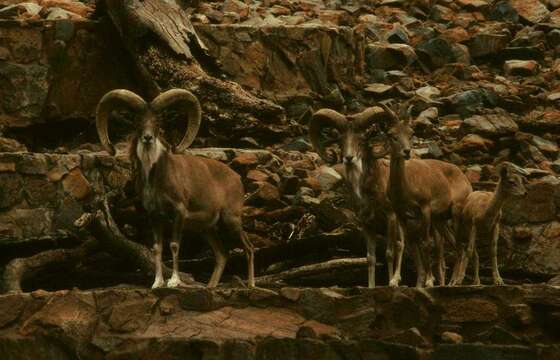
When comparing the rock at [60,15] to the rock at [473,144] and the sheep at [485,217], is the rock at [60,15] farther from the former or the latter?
the sheep at [485,217]

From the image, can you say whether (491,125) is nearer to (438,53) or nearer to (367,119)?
(438,53)

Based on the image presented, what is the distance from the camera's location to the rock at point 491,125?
25906 mm

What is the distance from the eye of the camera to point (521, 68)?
30.3 meters

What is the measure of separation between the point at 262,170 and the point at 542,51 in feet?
35.7

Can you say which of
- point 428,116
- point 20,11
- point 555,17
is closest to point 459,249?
point 428,116

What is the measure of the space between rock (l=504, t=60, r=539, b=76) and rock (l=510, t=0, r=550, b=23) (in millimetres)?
2949

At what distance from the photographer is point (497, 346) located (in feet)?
49.2

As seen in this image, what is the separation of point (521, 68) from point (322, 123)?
44.5ft

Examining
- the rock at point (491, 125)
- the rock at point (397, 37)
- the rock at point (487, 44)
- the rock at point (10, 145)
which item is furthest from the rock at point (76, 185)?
the rock at point (487, 44)

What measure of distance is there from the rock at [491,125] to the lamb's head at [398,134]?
913 centimetres

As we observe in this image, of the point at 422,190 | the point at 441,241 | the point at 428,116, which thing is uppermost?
the point at 422,190

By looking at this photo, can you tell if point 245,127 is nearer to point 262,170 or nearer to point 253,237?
point 262,170

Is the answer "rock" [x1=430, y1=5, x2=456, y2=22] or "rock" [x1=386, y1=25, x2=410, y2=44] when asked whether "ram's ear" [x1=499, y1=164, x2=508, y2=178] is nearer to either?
"rock" [x1=386, y1=25, x2=410, y2=44]

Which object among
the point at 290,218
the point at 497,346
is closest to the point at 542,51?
the point at 290,218
